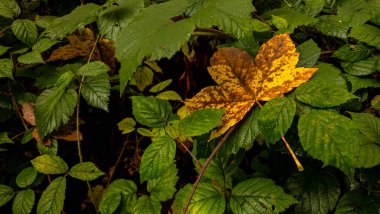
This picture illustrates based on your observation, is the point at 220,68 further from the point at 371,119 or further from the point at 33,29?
the point at 33,29

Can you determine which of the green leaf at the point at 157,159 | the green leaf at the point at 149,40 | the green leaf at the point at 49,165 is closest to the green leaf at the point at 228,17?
the green leaf at the point at 149,40

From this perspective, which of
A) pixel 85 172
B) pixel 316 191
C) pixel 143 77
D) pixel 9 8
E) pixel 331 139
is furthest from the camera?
pixel 143 77

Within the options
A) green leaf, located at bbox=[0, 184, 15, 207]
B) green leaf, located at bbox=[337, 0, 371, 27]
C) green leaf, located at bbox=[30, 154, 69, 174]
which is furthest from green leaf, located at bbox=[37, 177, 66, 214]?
green leaf, located at bbox=[337, 0, 371, 27]

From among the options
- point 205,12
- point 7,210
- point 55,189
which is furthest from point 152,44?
point 7,210

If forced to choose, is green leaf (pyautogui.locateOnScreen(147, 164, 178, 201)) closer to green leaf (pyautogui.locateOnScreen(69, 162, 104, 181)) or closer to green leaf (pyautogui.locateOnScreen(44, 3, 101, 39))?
green leaf (pyautogui.locateOnScreen(69, 162, 104, 181))

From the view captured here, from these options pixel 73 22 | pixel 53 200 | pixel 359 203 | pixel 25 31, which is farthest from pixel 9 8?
pixel 359 203

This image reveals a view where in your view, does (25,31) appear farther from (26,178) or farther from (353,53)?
(353,53)
